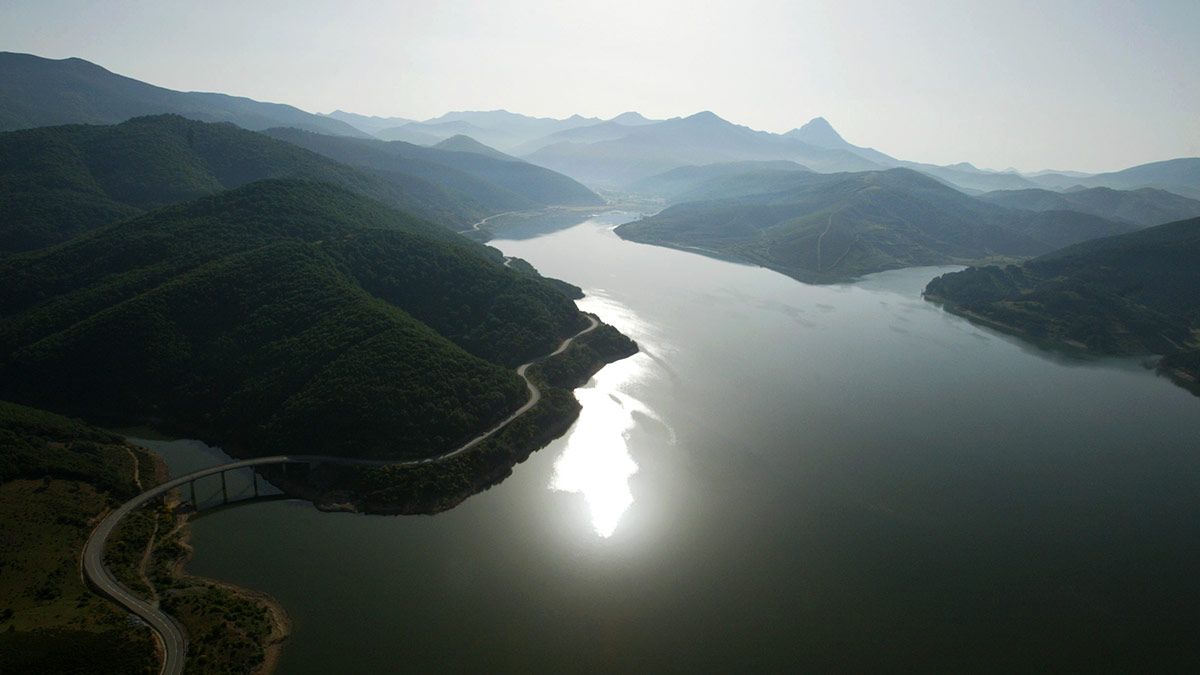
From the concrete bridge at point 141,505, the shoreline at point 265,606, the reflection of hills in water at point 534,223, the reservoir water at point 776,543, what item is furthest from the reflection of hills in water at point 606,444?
the reflection of hills in water at point 534,223

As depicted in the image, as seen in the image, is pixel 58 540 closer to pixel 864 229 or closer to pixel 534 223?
pixel 534 223

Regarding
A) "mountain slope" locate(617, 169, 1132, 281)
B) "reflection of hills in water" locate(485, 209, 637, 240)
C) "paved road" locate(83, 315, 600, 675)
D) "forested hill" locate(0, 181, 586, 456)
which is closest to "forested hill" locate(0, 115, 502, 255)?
A: "reflection of hills in water" locate(485, 209, 637, 240)

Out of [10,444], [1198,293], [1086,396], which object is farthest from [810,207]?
[10,444]

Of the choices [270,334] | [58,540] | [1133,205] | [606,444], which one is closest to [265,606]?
[58,540]

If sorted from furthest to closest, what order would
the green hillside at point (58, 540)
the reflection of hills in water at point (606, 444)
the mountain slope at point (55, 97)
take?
the mountain slope at point (55, 97), the reflection of hills in water at point (606, 444), the green hillside at point (58, 540)

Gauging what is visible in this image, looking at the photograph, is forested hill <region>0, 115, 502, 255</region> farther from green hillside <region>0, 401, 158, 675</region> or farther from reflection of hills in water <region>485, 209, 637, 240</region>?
green hillside <region>0, 401, 158, 675</region>

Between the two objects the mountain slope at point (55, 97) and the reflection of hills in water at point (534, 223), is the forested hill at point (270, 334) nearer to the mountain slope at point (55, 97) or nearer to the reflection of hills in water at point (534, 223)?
the reflection of hills in water at point (534, 223)

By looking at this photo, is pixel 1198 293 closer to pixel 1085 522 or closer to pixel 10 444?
pixel 1085 522
